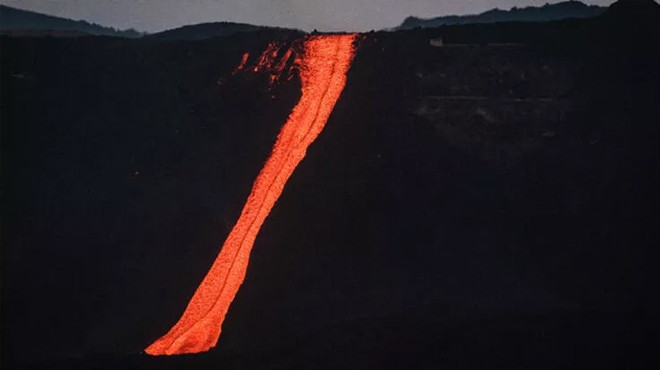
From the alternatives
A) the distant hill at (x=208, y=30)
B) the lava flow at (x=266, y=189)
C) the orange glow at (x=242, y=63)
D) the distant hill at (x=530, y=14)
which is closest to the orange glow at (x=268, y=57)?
the orange glow at (x=242, y=63)

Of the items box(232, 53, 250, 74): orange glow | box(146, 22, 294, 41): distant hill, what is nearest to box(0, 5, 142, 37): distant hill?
box(146, 22, 294, 41): distant hill

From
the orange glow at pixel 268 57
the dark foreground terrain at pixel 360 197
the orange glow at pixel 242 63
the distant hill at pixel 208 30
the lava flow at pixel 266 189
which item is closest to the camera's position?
the dark foreground terrain at pixel 360 197

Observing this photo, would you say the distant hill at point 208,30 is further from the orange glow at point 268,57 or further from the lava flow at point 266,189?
the lava flow at point 266,189

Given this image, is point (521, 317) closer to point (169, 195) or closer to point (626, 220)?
point (626, 220)

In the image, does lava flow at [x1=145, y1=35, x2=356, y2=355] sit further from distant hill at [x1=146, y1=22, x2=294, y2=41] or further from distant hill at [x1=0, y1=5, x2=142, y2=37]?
distant hill at [x1=0, y1=5, x2=142, y2=37]

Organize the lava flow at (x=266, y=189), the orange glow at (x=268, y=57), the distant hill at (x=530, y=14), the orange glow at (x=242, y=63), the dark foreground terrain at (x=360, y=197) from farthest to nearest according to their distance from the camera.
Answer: the distant hill at (x=530, y=14), the orange glow at (x=268, y=57), the orange glow at (x=242, y=63), the lava flow at (x=266, y=189), the dark foreground terrain at (x=360, y=197)

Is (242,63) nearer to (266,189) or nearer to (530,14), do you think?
(266,189)

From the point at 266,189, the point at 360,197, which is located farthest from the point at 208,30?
the point at 360,197

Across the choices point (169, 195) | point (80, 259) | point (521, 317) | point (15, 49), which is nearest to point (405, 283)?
point (521, 317)
